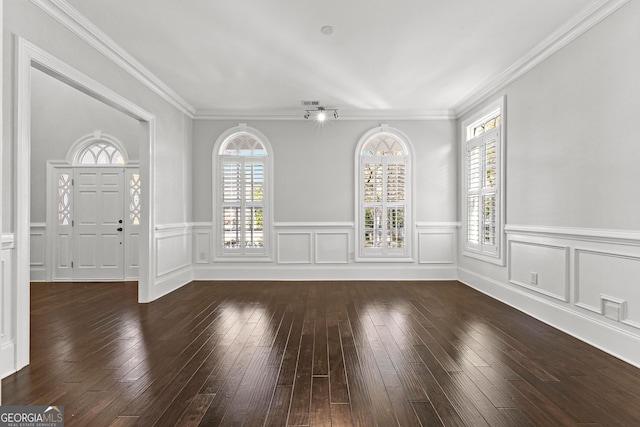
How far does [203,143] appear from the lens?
19.2 feet

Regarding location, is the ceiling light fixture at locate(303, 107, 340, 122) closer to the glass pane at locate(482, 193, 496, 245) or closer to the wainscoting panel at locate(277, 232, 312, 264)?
the wainscoting panel at locate(277, 232, 312, 264)

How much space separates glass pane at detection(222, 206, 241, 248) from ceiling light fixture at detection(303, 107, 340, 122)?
6.47 feet

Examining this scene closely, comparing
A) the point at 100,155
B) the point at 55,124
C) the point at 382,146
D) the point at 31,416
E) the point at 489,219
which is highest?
the point at 55,124

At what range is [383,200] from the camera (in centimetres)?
582

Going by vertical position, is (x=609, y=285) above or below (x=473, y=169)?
below

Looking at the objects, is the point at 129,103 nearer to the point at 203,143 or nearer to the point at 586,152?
the point at 203,143

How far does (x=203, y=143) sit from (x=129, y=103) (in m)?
1.88

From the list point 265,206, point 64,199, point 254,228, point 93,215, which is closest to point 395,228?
point 265,206

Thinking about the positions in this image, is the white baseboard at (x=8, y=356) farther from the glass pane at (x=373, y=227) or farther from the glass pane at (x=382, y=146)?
the glass pane at (x=382, y=146)

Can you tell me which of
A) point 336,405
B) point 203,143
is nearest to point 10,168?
point 336,405

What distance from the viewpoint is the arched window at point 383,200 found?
5809 millimetres

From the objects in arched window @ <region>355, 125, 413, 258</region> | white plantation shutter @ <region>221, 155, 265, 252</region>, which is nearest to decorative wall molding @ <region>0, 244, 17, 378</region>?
white plantation shutter @ <region>221, 155, 265, 252</region>

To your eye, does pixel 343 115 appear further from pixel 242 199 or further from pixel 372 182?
pixel 242 199

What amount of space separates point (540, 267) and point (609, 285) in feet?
2.72
